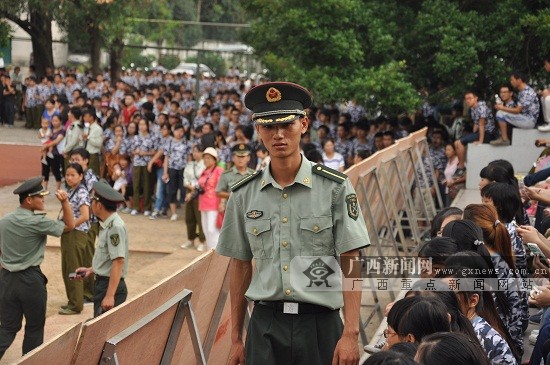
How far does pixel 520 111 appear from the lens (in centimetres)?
1424

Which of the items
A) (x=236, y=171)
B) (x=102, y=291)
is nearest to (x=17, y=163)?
(x=236, y=171)

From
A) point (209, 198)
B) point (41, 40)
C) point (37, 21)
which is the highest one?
point (37, 21)

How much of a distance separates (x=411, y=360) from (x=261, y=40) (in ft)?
48.7

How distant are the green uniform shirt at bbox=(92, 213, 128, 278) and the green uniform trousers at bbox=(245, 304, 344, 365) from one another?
3.72m

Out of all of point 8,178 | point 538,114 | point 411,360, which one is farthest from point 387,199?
point 8,178

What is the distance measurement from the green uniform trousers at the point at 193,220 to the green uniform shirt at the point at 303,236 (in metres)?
9.12

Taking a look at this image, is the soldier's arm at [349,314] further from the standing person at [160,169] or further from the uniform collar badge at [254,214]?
the standing person at [160,169]

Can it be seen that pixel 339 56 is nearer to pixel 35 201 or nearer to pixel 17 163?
pixel 35 201

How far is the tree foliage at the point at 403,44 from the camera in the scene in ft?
48.4

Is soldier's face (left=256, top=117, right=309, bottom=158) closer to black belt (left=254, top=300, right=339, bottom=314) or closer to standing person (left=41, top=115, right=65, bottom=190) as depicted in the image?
black belt (left=254, top=300, right=339, bottom=314)

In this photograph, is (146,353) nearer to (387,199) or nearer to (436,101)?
(387,199)

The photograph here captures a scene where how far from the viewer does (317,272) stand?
16.2 feet

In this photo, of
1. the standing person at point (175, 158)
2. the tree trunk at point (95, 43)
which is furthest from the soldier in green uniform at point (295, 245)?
the tree trunk at point (95, 43)

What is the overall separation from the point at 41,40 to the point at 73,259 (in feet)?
62.8
